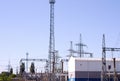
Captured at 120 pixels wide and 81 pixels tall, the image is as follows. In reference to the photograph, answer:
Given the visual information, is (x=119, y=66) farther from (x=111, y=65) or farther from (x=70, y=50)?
(x=70, y=50)

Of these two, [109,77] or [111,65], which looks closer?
[109,77]

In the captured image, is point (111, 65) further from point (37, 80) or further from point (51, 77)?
point (37, 80)

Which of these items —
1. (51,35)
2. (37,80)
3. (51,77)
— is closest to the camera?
(51,35)

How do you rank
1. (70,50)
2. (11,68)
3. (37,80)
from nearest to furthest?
(37,80)
(70,50)
(11,68)

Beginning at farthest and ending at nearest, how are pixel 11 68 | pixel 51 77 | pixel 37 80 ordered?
1. pixel 11 68
2. pixel 37 80
3. pixel 51 77

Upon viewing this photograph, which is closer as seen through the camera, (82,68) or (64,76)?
(82,68)

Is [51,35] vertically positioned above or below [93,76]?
above

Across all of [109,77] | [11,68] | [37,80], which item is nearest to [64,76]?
[37,80]

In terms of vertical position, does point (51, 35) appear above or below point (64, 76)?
above

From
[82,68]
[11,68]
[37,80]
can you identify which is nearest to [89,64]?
[82,68]

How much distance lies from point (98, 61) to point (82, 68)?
177 inches

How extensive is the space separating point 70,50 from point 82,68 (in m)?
32.3

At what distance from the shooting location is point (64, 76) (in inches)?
3907

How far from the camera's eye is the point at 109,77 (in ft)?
253
